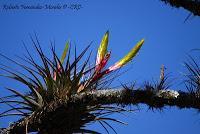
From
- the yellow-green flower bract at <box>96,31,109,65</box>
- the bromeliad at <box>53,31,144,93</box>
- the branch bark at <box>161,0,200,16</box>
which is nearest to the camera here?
the branch bark at <box>161,0,200,16</box>

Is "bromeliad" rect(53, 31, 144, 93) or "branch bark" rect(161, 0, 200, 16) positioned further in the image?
"bromeliad" rect(53, 31, 144, 93)

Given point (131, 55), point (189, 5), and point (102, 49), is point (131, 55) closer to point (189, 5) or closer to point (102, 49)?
point (102, 49)

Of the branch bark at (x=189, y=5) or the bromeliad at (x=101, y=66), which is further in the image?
the bromeliad at (x=101, y=66)

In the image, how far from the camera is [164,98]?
4203 mm

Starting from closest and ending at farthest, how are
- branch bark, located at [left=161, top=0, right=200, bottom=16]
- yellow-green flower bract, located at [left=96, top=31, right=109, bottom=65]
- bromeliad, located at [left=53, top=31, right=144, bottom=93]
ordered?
branch bark, located at [left=161, top=0, right=200, bottom=16]
bromeliad, located at [left=53, top=31, right=144, bottom=93]
yellow-green flower bract, located at [left=96, top=31, right=109, bottom=65]

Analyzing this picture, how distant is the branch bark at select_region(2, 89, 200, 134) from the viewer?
414 centimetres

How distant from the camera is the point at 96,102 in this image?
468 cm

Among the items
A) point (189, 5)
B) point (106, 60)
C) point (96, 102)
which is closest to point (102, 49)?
point (106, 60)

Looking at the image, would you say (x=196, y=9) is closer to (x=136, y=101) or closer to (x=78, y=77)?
(x=136, y=101)

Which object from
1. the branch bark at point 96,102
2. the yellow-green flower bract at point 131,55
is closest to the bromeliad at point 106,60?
the yellow-green flower bract at point 131,55

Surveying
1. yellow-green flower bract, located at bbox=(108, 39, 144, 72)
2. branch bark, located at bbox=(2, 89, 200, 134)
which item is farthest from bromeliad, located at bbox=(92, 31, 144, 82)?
branch bark, located at bbox=(2, 89, 200, 134)

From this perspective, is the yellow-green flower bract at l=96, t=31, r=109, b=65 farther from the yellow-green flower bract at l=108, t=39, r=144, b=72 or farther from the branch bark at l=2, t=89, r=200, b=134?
the branch bark at l=2, t=89, r=200, b=134

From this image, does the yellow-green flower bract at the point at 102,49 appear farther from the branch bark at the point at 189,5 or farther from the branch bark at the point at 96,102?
the branch bark at the point at 189,5

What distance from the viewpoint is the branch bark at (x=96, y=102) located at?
4145 mm
